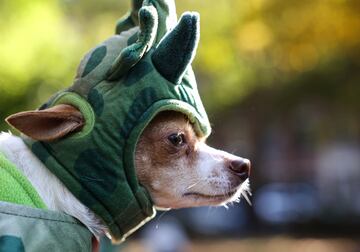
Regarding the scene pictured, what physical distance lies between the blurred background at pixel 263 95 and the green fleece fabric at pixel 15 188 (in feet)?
2.74

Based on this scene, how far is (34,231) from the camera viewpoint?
2.21 meters

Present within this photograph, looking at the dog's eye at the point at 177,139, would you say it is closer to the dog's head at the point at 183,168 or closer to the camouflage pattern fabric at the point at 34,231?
the dog's head at the point at 183,168

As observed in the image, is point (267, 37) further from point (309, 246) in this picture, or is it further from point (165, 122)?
point (165, 122)

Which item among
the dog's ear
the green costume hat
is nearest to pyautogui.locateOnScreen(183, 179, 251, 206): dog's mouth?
the green costume hat

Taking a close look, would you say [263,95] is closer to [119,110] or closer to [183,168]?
[183,168]

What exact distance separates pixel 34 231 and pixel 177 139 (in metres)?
0.69

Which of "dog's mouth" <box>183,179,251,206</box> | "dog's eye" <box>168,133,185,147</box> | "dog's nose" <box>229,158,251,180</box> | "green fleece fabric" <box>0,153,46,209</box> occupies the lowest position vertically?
"dog's mouth" <box>183,179,251,206</box>

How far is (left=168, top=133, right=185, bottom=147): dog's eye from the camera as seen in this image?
8.86 ft

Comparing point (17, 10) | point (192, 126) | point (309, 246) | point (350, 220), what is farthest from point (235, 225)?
point (192, 126)

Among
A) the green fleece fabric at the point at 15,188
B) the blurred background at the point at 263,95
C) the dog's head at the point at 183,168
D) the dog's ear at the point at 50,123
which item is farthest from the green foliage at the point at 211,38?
the green fleece fabric at the point at 15,188

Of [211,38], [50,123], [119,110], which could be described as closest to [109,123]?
[119,110]

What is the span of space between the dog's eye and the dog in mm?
96

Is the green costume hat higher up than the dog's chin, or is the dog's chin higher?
the green costume hat

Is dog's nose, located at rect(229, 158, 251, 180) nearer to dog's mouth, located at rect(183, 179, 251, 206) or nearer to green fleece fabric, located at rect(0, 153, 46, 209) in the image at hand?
dog's mouth, located at rect(183, 179, 251, 206)
